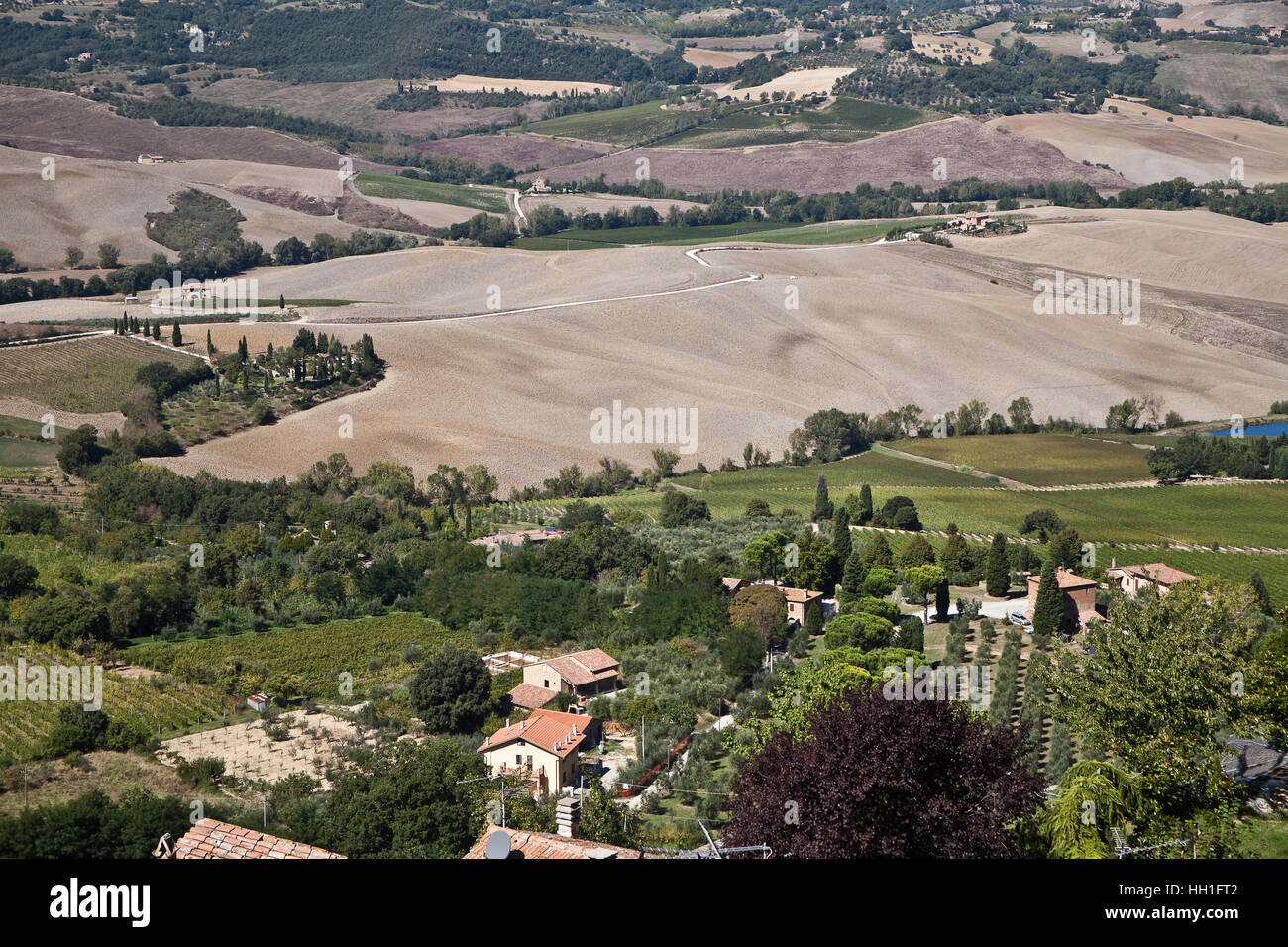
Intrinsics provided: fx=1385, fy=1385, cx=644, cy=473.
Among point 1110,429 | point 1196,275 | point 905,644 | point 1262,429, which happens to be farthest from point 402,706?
point 1196,275

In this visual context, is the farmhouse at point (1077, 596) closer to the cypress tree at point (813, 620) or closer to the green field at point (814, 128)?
the cypress tree at point (813, 620)

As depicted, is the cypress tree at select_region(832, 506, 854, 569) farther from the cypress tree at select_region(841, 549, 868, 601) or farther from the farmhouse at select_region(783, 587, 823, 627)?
the farmhouse at select_region(783, 587, 823, 627)

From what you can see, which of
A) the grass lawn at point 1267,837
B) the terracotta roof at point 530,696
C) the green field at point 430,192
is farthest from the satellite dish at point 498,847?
the green field at point 430,192

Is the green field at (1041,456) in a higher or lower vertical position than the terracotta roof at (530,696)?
lower

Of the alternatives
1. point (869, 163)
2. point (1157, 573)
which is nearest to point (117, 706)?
point (1157, 573)

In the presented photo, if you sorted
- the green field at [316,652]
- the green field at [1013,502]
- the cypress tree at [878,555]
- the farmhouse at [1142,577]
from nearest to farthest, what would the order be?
the green field at [316,652]
the farmhouse at [1142,577]
the cypress tree at [878,555]
the green field at [1013,502]

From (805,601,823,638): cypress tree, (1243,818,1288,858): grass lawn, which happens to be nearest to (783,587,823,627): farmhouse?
(805,601,823,638): cypress tree
